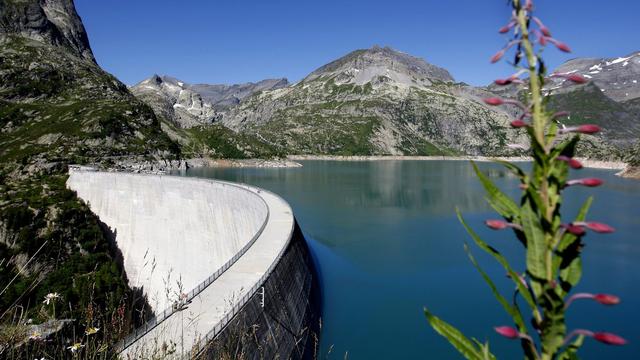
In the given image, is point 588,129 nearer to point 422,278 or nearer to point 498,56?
point 498,56

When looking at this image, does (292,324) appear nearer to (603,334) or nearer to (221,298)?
(221,298)

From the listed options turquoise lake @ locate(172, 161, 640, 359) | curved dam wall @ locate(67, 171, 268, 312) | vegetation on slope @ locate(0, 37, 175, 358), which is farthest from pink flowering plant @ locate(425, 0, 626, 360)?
curved dam wall @ locate(67, 171, 268, 312)

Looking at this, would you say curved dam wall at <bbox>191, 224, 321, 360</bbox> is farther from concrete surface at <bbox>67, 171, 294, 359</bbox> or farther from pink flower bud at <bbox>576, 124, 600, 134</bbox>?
pink flower bud at <bbox>576, 124, 600, 134</bbox>

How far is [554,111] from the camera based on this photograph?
2.65 metres

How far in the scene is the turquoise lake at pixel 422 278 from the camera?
27391mm

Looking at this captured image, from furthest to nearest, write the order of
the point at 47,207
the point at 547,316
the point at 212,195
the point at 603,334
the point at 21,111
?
the point at 21,111
the point at 47,207
the point at 212,195
the point at 547,316
the point at 603,334

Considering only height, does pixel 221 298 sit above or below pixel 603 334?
below

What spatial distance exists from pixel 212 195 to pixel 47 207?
21233mm

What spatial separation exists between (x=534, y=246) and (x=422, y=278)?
37846 millimetres

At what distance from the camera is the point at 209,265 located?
4275 centimetres

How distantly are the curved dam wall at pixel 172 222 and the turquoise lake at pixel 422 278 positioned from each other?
28.9 feet

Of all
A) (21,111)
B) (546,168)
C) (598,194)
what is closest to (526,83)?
(546,168)

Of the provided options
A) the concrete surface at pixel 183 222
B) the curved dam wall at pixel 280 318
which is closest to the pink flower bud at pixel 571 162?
the curved dam wall at pixel 280 318

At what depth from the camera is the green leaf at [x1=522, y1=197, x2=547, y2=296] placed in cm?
252
